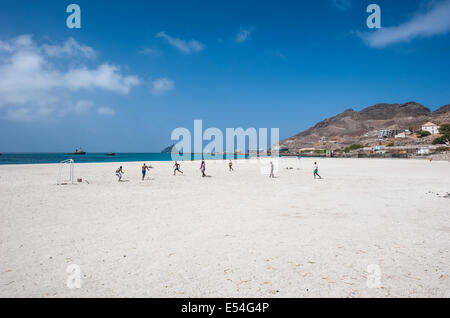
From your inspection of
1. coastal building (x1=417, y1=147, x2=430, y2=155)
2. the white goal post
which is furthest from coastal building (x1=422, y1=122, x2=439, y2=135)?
the white goal post

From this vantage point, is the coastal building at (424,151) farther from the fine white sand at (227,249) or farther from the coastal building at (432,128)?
the fine white sand at (227,249)

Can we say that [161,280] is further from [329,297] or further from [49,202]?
[49,202]

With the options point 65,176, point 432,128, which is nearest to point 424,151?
point 432,128

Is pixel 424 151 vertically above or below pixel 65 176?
above

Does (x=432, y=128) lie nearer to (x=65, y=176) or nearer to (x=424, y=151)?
(x=424, y=151)

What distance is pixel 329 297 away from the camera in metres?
4.17

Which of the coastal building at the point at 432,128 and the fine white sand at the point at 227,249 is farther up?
the coastal building at the point at 432,128

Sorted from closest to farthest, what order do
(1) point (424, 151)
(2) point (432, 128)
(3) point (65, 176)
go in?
1. (3) point (65, 176)
2. (1) point (424, 151)
3. (2) point (432, 128)

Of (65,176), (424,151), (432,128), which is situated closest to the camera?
(65,176)

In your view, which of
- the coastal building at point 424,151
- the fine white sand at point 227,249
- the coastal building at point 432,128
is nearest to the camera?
the fine white sand at point 227,249

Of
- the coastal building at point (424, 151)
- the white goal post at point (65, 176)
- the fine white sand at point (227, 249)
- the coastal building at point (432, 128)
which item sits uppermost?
the coastal building at point (432, 128)

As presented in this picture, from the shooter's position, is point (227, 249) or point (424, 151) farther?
point (424, 151)

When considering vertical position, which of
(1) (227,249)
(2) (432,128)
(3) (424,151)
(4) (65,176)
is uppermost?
(2) (432,128)

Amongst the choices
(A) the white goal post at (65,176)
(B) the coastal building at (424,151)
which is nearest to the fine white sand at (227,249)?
(A) the white goal post at (65,176)
